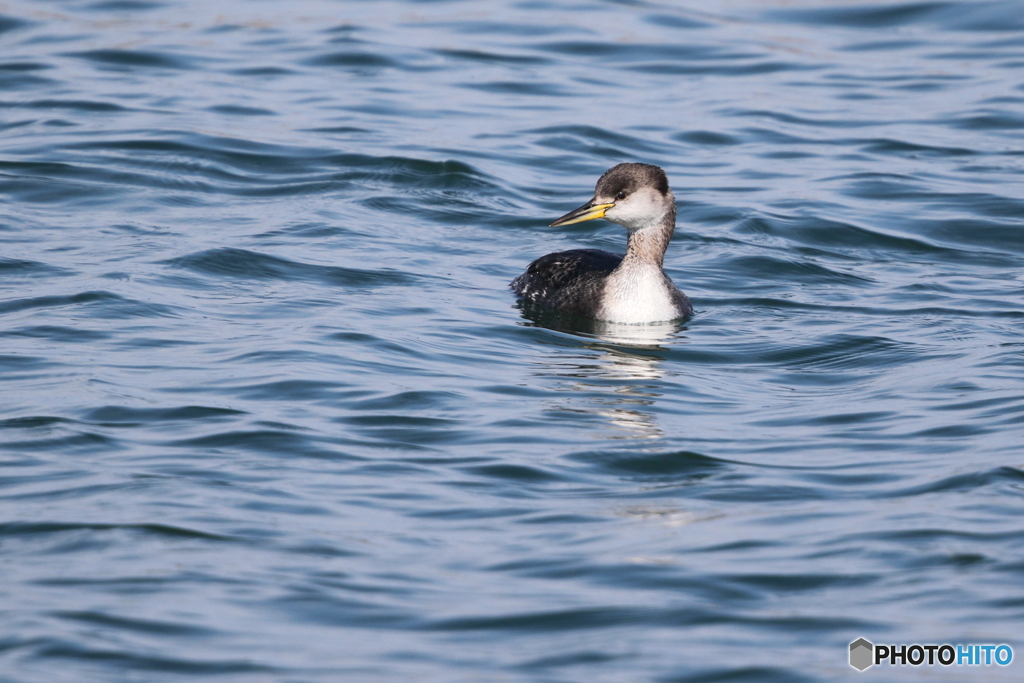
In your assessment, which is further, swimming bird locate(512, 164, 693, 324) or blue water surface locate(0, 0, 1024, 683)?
swimming bird locate(512, 164, 693, 324)

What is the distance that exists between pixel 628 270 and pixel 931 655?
5719 mm

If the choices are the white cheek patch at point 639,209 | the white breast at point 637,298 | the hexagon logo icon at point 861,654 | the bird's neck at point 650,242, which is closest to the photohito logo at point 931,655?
the hexagon logo icon at point 861,654

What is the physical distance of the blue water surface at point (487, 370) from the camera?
19.5 feet

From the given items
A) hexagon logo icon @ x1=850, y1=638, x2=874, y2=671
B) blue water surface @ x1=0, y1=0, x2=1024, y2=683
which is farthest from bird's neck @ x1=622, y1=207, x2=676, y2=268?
hexagon logo icon @ x1=850, y1=638, x2=874, y2=671

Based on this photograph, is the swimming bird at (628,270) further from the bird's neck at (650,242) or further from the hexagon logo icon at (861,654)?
the hexagon logo icon at (861,654)

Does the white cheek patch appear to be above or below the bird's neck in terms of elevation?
above

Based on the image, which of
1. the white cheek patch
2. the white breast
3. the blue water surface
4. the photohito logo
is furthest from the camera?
the white cheek patch

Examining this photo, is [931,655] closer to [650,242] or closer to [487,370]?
[487,370]

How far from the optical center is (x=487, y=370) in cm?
972

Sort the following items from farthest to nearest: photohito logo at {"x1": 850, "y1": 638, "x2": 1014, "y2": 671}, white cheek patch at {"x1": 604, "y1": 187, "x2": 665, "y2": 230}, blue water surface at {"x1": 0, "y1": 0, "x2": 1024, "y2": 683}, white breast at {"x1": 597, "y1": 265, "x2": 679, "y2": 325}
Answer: white cheek patch at {"x1": 604, "y1": 187, "x2": 665, "y2": 230} → white breast at {"x1": 597, "y1": 265, "x2": 679, "y2": 325} → blue water surface at {"x1": 0, "y1": 0, "x2": 1024, "y2": 683} → photohito logo at {"x1": 850, "y1": 638, "x2": 1014, "y2": 671}

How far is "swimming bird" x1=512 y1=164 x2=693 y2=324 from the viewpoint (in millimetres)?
10977

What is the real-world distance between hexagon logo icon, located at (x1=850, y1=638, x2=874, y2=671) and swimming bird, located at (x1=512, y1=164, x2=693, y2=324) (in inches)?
212

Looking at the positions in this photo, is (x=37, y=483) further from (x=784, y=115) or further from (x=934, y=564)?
(x=784, y=115)

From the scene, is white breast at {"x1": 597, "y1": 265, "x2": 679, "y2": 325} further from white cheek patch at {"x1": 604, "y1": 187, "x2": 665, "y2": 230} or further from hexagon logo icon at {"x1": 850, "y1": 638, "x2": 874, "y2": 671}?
hexagon logo icon at {"x1": 850, "y1": 638, "x2": 874, "y2": 671}
